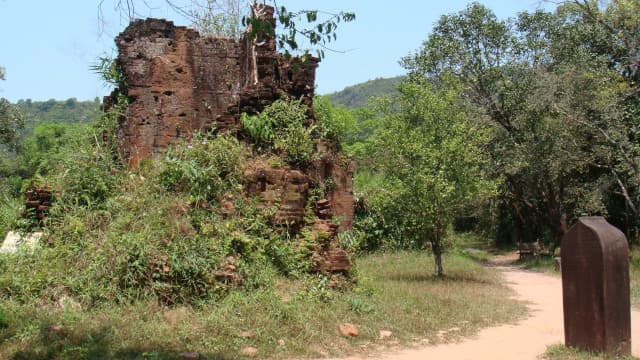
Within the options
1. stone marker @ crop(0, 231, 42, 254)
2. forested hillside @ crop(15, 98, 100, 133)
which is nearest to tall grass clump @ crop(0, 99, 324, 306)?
stone marker @ crop(0, 231, 42, 254)

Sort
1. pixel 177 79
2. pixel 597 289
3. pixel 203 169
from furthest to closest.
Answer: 1. pixel 177 79
2. pixel 203 169
3. pixel 597 289

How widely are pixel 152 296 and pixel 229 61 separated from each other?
532 cm

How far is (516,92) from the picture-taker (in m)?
21.6

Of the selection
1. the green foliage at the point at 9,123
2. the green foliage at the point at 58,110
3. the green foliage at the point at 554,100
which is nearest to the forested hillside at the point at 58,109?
the green foliage at the point at 58,110

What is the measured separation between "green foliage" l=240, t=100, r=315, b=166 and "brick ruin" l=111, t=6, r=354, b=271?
9.0 inches

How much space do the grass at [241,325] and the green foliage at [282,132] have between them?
7.05ft

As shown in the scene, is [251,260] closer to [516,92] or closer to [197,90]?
[197,90]

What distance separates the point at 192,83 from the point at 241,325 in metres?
5.33

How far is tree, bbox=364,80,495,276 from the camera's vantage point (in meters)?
14.6

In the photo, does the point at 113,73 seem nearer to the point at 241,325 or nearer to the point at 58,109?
the point at 241,325

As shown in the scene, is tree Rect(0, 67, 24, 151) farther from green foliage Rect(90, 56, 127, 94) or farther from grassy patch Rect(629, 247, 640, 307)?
grassy patch Rect(629, 247, 640, 307)

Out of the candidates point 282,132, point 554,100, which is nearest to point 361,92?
point 554,100

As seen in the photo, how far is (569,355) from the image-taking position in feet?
21.8

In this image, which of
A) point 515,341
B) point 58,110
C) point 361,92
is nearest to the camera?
point 515,341
